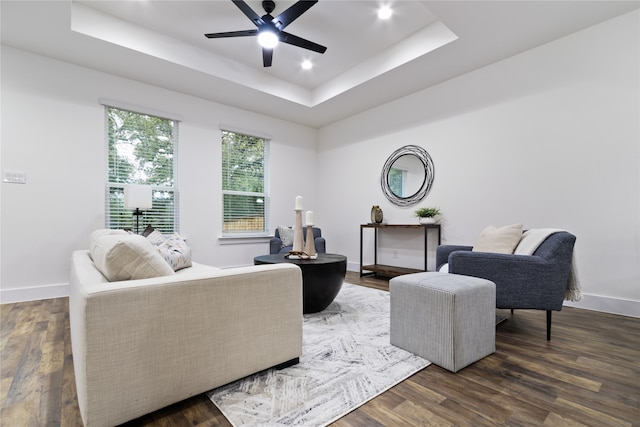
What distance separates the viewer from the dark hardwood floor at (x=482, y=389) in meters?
1.25

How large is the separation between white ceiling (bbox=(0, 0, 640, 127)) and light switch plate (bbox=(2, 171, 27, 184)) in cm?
137

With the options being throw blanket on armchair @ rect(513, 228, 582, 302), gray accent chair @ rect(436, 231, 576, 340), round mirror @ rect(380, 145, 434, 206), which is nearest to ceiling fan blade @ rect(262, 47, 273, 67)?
round mirror @ rect(380, 145, 434, 206)

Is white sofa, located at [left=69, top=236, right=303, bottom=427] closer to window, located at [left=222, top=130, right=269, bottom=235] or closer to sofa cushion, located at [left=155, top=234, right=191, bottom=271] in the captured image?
sofa cushion, located at [left=155, top=234, right=191, bottom=271]

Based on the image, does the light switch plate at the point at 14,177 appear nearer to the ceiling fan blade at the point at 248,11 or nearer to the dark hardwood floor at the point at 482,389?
the dark hardwood floor at the point at 482,389

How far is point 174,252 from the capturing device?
8.04ft

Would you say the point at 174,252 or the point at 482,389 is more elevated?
the point at 174,252

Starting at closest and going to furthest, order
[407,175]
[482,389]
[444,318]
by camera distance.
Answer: [482,389] < [444,318] < [407,175]

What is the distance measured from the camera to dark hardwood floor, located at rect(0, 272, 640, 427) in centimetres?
125

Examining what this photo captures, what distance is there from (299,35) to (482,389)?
3.71 m

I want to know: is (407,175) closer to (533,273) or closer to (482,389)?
(533,273)

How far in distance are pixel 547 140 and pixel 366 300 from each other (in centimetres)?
257

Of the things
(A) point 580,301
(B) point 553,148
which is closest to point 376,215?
(B) point 553,148

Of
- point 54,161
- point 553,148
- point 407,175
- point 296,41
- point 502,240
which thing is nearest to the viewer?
point 502,240

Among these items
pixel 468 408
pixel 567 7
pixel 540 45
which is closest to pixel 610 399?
pixel 468 408
